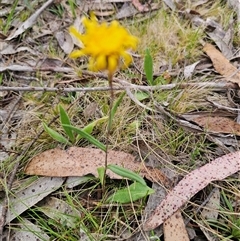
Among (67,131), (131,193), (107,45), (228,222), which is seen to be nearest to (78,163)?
(67,131)

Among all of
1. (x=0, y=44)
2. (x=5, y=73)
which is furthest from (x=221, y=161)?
(x=0, y=44)

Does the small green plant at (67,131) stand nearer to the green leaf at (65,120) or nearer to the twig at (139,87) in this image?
the green leaf at (65,120)

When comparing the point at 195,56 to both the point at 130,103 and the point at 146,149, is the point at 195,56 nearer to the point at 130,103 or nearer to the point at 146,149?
the point at 130,103

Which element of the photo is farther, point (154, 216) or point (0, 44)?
point (0, 44)

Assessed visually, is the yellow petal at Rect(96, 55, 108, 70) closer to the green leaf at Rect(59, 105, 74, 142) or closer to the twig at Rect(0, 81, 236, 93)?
the green leaf at Rect(59, 105, 74, 142)

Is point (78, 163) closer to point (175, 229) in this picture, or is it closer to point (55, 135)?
point (55, 135)

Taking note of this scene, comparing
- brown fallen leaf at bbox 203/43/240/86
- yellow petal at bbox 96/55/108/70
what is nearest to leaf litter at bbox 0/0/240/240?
brown fallen leaf at bbox 203/43/240/86
